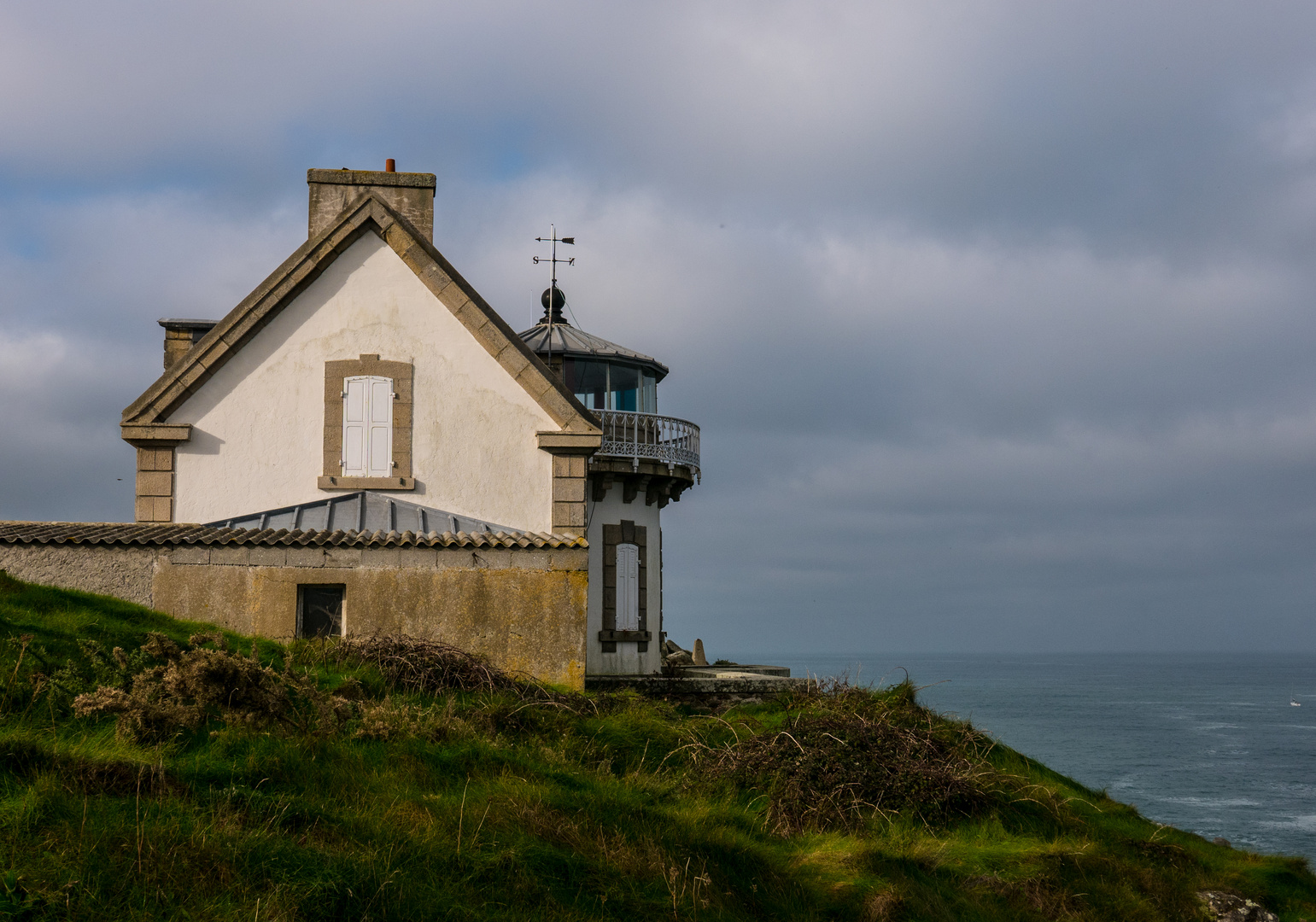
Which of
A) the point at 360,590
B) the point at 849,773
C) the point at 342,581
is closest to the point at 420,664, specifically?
the point at 360,590

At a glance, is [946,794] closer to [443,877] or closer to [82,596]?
[443,877]

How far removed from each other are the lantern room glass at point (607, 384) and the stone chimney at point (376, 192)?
20.4ft

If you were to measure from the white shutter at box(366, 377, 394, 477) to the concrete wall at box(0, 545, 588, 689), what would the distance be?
2674 millimetres

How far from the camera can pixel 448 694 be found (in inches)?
476

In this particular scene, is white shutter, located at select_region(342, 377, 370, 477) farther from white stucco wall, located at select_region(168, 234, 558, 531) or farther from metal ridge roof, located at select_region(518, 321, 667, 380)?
metal ridge roof, located at select_region(518, 321, 667, 380)

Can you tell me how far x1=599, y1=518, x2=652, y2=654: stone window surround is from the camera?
74.5 ft

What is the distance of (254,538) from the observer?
1502 centimetres

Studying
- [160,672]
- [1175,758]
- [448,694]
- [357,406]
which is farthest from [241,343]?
[1175,758]

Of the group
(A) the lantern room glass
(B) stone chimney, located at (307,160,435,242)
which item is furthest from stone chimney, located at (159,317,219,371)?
(A) the lantern room glass

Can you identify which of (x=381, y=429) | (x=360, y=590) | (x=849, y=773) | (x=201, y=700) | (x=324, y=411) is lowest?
(x=849, y=773)

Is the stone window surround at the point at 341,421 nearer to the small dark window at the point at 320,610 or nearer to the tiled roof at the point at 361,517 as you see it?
the tiled roof at the point at 361,517

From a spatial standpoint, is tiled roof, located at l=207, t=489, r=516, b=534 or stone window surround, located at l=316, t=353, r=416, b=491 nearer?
tiled roof, located at l=207, t=489, r=516, b=534

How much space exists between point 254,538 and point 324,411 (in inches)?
120

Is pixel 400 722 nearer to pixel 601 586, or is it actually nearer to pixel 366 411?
pixel 366 411
